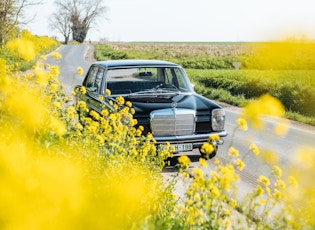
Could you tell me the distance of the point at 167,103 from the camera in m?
7.21

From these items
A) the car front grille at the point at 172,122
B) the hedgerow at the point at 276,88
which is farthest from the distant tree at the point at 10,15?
the car front grille at the point at 172,122

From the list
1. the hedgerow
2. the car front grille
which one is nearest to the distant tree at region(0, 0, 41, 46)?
the hedgerow

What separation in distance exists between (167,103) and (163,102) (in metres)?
0.07

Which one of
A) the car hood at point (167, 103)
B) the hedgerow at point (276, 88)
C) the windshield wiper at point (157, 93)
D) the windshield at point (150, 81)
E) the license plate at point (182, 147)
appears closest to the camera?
the car hood at point (167, 103)

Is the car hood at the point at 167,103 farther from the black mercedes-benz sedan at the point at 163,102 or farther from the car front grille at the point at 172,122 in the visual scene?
the car front grille at the point at 172,122

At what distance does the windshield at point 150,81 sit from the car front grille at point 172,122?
769mm

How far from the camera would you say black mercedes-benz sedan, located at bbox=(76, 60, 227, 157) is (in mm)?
6969

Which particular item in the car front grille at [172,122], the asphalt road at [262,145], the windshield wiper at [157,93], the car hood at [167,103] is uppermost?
the windshield wiper at [157,93]

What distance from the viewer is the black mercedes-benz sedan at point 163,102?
697 cm

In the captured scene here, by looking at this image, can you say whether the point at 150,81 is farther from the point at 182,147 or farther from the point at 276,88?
the point at 276,88

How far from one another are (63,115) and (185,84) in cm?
379

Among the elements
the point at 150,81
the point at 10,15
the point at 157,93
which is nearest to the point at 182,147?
the point at 157,93

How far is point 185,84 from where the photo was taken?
8195 mm

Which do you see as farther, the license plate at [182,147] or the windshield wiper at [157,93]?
the windshield wiper at [157,93]
